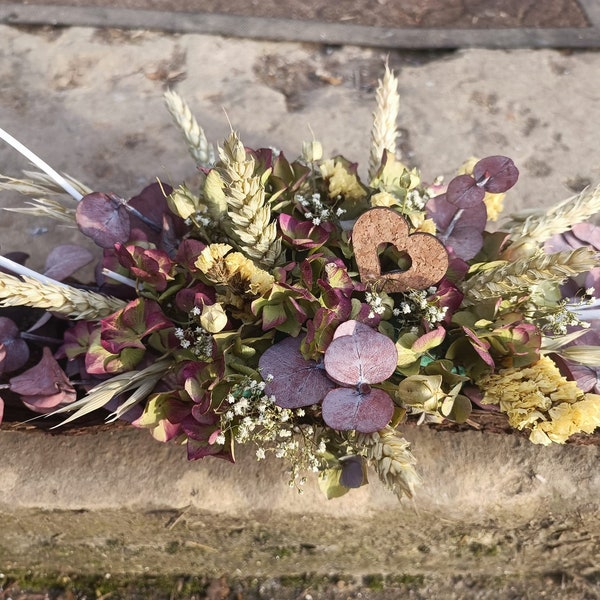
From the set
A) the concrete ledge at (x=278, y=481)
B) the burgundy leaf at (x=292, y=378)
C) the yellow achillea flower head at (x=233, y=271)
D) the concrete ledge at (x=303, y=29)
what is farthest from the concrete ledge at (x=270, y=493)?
the concrete ledge at (x=303, y=29)

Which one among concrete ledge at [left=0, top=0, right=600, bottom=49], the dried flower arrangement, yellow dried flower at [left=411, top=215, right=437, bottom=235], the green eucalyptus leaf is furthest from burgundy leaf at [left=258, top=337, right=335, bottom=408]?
concrete ledge at [left=0, top=0, right=600, bottom=49]

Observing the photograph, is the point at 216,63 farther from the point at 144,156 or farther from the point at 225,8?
the point at 144,156

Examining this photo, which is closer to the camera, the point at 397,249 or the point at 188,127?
the point at 397,249

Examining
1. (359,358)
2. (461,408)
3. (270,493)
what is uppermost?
(359,358)

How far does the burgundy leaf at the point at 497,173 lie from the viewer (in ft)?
3.46

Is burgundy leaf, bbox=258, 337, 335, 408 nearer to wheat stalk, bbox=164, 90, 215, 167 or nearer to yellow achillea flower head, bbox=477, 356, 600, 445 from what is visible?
yellow achillea flower head, bbox=477, 356, 600, 445

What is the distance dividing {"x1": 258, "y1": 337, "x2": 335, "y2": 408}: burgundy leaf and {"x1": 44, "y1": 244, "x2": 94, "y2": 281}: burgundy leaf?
49 cm

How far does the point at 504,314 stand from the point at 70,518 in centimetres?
107

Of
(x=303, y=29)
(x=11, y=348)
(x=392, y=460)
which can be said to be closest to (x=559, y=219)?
(x=392, y=460)

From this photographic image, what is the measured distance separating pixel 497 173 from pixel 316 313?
437 millimetres

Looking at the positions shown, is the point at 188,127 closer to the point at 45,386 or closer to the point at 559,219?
the point at 45,386

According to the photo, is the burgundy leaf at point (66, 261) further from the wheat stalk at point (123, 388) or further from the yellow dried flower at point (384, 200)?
the yellow dried flower at point (384, 200)

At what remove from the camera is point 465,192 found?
3.48ft

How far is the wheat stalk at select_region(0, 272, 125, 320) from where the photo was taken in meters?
0.79
